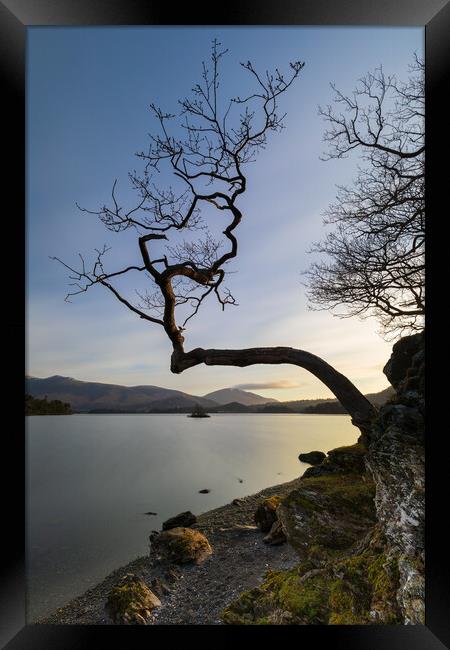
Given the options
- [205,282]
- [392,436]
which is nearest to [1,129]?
[205,282]

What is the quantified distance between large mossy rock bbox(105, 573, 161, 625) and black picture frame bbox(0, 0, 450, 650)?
219 cm

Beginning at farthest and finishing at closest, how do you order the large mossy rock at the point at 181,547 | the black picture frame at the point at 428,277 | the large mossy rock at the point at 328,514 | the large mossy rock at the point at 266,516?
the large mossy rock at the point at 266,516 < the large mossy rock at the point at 181,547 < the large mossy rock at the point at 328,514 < the black picture frame at the point at 428,277

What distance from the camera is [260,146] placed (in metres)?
3.38

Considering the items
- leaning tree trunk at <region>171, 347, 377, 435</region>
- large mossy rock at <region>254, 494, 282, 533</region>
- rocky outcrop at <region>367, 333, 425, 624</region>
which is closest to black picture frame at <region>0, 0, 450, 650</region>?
rocky outcrop at <region>367, 333, 425, 624</region>

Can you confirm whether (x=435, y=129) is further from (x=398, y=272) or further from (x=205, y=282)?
(x=205, y=282)

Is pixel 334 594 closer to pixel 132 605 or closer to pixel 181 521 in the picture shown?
pixel 132 605

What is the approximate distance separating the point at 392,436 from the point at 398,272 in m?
1.86

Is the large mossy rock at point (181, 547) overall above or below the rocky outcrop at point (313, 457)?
above

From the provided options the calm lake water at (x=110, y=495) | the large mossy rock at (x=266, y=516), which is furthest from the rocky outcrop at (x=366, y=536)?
the large mossy rock at (x=266, y=516)

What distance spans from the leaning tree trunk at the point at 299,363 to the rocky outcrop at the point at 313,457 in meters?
8.07

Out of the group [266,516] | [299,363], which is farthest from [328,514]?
[266,516]

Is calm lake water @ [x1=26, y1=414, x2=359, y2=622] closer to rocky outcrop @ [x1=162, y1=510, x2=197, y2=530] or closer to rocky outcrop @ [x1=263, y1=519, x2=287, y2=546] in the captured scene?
rocky outcrop @ [x1=162, y1=510, x2=197, y2=530]

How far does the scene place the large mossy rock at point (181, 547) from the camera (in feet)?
14.9

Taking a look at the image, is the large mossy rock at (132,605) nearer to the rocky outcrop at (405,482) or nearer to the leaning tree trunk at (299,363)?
the leaning tree trunk at (299,363)
